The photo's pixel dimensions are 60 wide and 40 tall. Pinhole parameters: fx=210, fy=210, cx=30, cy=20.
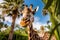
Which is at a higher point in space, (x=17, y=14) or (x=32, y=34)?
(x=17, y=14)

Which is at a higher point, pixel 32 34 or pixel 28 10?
pixel 28 10

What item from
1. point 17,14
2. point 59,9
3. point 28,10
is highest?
point 17,14

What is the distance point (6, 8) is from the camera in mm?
29531

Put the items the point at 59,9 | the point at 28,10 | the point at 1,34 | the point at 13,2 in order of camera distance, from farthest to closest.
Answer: the point at 1,34, the point at 13,2, the point at 28,10, the point at 59,9

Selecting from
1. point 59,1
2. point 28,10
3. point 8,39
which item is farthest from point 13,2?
point 59,1

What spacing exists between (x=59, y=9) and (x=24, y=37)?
101 feet

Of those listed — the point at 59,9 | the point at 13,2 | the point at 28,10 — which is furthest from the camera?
the point at 13,2

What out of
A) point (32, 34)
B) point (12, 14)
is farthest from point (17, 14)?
point (32, 34)

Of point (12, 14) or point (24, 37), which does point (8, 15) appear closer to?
point (12, 14)

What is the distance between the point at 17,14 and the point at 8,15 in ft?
4.25

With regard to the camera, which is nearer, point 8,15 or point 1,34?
point 8,15

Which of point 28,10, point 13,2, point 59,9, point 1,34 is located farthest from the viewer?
point 1,34

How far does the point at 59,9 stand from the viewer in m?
1.99

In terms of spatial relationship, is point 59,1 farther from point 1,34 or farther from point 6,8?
point 1,34
